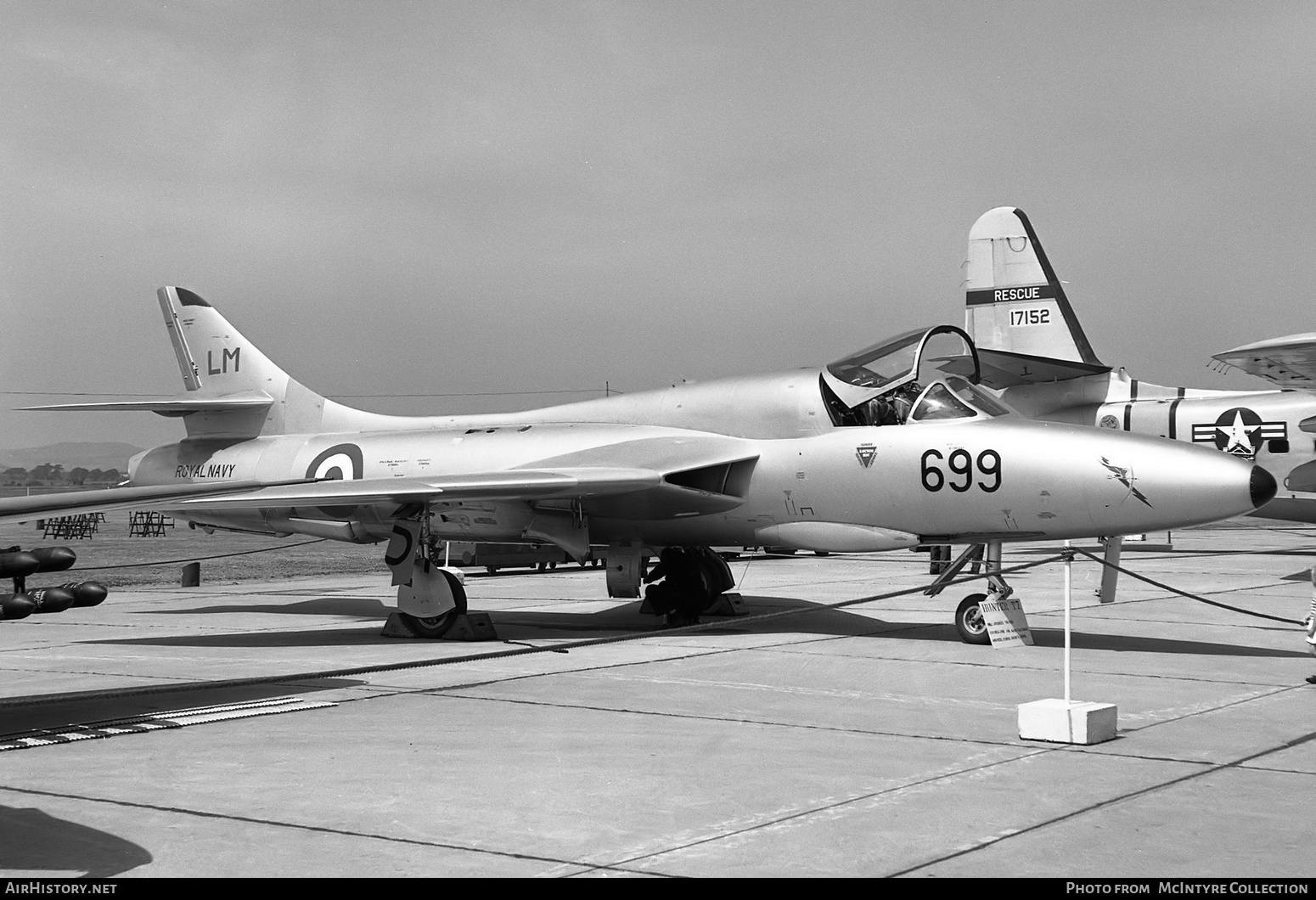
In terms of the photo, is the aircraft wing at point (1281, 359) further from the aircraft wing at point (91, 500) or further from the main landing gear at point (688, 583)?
the aircraft wing at point (91, 500)

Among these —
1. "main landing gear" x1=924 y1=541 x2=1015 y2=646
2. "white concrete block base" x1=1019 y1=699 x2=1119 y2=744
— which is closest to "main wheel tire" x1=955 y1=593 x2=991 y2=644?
"main landing gear" x1=924 y1=541 x2=1015 y2=646

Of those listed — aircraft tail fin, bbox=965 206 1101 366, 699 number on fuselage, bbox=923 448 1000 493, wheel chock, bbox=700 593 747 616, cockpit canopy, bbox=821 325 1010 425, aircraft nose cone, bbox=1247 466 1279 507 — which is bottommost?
Answer: wheel chock, bbox=700 593 747 616

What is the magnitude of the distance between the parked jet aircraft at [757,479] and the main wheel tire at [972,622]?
19mm

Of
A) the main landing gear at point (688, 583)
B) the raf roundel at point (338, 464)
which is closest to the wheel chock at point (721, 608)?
the main landing gear at point (688, 583)

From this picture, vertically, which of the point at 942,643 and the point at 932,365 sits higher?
the point at 932,365

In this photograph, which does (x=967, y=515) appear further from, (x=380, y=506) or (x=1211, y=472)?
(x=380, y=506)

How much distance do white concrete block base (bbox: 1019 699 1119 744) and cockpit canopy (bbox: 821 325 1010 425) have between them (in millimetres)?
4690

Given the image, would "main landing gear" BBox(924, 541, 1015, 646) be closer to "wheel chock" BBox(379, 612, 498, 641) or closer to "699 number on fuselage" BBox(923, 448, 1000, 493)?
"699 number on fuselage" BBox(923, 448, 1000, 493)

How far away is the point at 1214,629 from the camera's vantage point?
12.5 metres

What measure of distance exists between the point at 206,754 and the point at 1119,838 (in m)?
4.42

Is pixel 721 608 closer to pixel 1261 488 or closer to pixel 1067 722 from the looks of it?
pixel 1261 488

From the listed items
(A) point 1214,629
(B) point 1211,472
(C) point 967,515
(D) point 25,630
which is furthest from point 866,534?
(D) point 25,630

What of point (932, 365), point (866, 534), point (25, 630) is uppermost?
point (932, 365)

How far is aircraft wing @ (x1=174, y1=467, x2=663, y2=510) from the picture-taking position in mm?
11523
